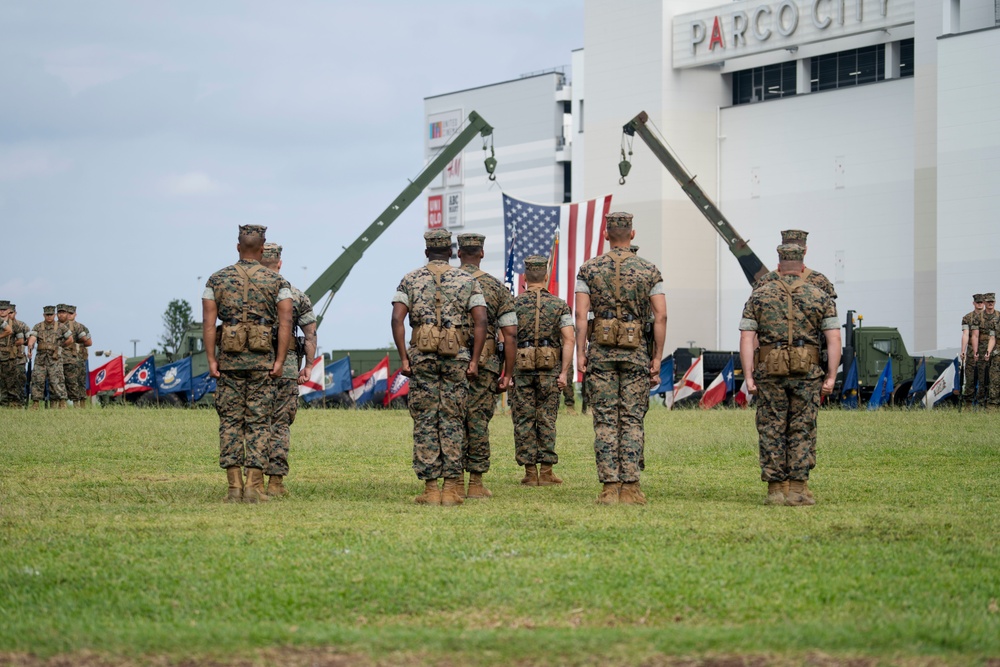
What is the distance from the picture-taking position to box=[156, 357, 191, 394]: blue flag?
36312 millimetres

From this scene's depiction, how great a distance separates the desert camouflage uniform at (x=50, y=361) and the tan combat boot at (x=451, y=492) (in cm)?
2121

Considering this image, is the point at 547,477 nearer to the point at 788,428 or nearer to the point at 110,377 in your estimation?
the point at 788,428

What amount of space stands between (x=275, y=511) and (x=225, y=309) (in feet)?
6.05

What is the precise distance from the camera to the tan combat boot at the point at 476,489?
39.9 ft

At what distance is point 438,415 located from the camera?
11.4m

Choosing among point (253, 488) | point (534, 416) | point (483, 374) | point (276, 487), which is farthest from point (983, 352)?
point (253, 488)

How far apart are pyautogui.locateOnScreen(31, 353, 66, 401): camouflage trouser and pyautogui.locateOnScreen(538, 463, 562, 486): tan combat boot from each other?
19437 millimetres

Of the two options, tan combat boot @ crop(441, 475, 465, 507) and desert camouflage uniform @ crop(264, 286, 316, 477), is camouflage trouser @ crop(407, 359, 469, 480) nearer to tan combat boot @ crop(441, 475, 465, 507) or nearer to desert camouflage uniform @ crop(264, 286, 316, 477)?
Result: tan combat boot @ crop(441, 475, 465, 507)

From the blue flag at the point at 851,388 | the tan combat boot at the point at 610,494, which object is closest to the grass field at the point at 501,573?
the tan combat boot at the point at 610,494

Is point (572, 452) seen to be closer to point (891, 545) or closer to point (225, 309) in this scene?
point (225, 309)

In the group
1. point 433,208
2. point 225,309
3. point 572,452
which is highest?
point 433,208

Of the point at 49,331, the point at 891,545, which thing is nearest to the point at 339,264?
the point at 49,331

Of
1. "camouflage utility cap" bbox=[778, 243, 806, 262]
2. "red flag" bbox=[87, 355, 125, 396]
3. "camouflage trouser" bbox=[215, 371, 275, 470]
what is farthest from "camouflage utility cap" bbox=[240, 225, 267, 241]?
"red flag" bbox=[87, 355, 125, 396]

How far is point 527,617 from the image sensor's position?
6.75 metres
